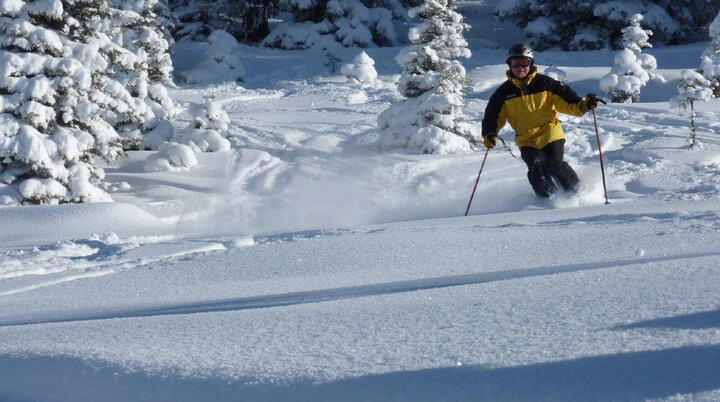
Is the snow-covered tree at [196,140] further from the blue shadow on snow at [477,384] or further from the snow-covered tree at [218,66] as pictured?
the blue shadow on snow at [477,384]

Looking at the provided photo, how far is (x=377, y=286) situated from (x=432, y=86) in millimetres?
10006

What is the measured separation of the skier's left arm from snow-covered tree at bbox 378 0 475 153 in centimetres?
477

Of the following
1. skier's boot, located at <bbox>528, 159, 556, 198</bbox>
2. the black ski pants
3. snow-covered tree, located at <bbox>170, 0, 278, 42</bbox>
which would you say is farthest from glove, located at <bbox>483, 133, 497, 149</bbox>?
snow-covered tree, located at <bbox>170, 0, 278, 42</bbox>

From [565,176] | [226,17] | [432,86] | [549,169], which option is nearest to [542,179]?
[549,169]

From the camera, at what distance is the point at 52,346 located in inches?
155

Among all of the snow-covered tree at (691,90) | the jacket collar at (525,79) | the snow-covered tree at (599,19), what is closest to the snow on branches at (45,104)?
the jacket collar at (525,79)

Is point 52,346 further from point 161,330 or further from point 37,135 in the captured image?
point 37,135

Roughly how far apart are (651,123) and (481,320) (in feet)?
41.6

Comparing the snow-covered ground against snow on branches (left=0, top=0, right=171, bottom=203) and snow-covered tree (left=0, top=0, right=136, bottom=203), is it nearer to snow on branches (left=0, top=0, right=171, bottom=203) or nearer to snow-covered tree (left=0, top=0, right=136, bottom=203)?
snow on branches (left=0, top=0, right=171, bottom=203)

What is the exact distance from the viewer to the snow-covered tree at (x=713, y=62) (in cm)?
1702

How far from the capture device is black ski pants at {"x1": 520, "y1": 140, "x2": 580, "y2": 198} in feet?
32.8

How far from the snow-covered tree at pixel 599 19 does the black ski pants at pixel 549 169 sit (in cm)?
1751

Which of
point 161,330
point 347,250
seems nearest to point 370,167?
point 347,250

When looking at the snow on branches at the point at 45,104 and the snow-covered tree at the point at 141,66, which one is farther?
the snow-covered tree at the point at 141,66
